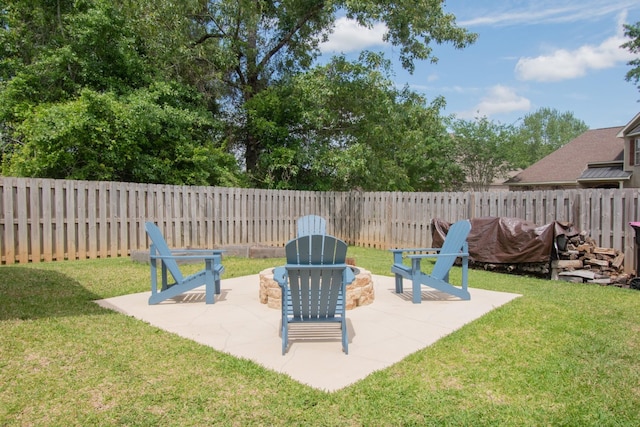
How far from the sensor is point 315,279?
384 centimetres

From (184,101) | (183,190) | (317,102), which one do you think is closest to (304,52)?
(317,102)

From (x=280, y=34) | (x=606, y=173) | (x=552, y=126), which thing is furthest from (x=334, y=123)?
(x=552, y=126)

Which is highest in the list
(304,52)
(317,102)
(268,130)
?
(304,52)

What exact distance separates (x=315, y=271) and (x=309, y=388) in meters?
1.12

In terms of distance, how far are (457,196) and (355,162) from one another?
180 inches

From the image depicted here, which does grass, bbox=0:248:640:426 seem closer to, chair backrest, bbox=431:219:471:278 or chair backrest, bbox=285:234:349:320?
chair backrest, bbox=285:234:349:320

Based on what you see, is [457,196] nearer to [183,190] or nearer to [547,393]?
[183,190]

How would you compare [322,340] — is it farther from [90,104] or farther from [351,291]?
[90,104]

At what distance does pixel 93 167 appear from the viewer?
10961 mm

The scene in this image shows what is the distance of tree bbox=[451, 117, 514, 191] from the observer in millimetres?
26484

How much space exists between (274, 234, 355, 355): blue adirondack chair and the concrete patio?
0.76 ft

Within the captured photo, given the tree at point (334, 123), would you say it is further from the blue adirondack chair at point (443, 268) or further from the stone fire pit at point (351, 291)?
the stone fire pit at point (351, 291)

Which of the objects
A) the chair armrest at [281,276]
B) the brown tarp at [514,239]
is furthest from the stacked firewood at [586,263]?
the chair armrest at [281,276]

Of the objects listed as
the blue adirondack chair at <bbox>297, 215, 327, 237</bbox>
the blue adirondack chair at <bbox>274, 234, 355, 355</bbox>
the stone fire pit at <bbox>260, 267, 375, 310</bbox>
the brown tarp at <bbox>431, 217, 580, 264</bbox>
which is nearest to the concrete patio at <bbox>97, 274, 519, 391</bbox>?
the stone fire pit at <bbox>260, 267, 375, 310</bbox>
